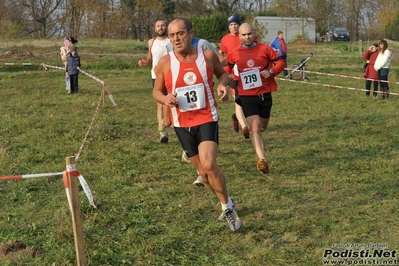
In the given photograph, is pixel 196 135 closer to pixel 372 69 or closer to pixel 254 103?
pixel 254 103

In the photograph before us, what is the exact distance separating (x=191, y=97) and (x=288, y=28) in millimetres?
49520

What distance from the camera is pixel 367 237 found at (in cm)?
484

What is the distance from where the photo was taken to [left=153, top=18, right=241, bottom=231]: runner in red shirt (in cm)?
502

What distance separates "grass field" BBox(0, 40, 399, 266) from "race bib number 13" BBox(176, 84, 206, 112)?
44.5 inches

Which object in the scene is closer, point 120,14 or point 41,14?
point 120,14

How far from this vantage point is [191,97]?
506 centimetres

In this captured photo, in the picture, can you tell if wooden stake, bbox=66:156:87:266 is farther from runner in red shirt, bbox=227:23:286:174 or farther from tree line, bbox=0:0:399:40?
tree line, bbox=0:0:399:40

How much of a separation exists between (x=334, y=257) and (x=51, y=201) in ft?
10.5

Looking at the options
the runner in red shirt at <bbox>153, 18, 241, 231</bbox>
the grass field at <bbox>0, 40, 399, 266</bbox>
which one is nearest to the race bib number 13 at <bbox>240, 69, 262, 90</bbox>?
the grass field at <bbox>0, 40, 399, 266</bbox>


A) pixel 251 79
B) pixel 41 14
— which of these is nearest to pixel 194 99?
pixel 251 79

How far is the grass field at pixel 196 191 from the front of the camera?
4.62m

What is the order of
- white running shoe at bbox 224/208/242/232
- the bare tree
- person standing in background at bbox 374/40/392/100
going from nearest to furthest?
white running shoe at bbox 224/208/242/232, person standing in background at bbox 374/40/392/100, the bare tree

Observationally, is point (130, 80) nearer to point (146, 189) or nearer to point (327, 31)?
point (146, 189)

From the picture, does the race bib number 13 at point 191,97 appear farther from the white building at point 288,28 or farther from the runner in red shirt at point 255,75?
the white building at point 288,28
